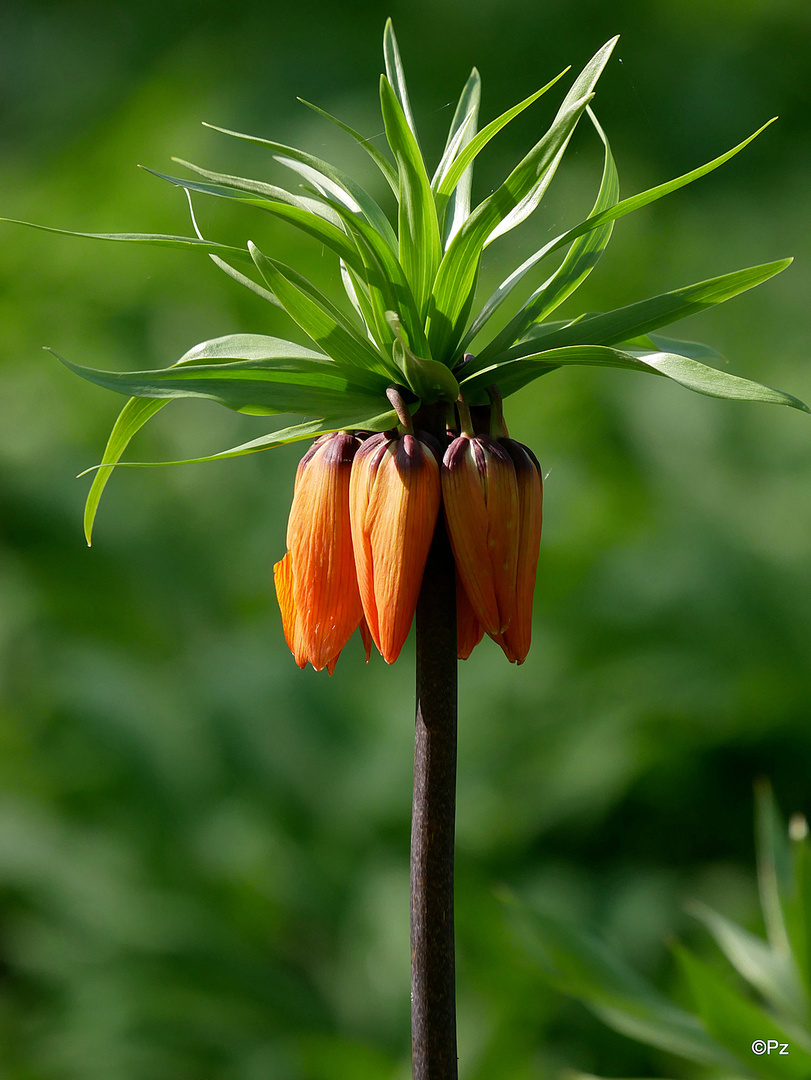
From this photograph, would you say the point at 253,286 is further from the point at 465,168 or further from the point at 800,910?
the point at 800,910

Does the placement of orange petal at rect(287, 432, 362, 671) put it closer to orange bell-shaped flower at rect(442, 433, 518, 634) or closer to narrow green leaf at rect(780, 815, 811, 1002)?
orange bell-shaped flower at rect(442, 433, 518, 634)

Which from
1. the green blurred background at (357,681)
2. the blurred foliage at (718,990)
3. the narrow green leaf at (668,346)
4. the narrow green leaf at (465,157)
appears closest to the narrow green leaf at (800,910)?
the blurred foliage at (718,990)

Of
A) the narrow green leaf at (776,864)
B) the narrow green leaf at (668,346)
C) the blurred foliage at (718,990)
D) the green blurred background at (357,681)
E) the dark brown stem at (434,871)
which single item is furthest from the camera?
the green blurred background at (357,681)

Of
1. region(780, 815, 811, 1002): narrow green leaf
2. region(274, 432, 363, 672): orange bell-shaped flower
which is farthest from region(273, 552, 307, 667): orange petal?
region(780, 815, 811, 1002): narrow green leaf

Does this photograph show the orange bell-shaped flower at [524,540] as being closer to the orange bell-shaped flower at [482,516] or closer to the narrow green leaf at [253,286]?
the orange bell-shaped flower at [482,516]

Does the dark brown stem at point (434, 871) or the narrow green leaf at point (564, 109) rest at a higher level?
the narrow green leaf at point (564, 109)
